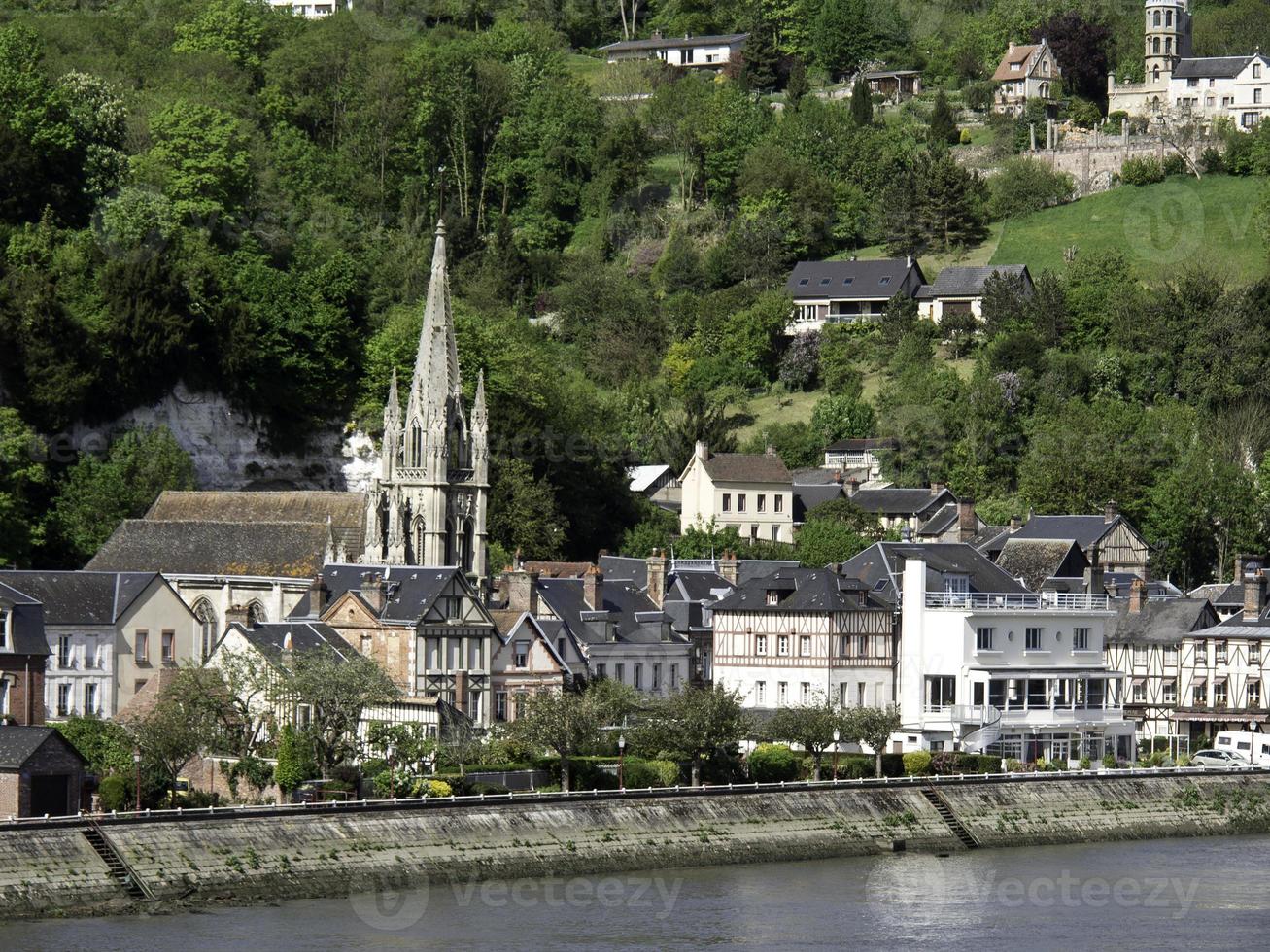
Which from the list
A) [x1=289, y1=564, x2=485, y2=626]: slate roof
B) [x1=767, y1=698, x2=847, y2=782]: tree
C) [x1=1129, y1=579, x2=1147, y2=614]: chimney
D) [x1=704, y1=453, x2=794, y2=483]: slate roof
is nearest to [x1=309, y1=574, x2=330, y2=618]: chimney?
[x1=289, y1=564, x2=485, y2=626]: slate roof

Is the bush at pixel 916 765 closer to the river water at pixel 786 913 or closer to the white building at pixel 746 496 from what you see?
the river water at pixel 786 913

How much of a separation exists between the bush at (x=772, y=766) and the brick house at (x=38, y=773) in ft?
60.2

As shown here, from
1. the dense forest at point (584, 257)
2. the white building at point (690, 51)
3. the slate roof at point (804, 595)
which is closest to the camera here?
the slate roof at point (804, 595)

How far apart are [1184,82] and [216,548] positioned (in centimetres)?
9701

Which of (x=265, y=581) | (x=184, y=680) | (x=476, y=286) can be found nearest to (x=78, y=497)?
(x=265, y=581)

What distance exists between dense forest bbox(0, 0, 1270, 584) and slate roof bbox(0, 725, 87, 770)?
28.1 metres

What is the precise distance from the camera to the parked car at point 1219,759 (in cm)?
7981

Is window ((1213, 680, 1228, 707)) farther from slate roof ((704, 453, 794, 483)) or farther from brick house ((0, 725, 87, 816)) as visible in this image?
brick house ((0, 725, 87, 816))

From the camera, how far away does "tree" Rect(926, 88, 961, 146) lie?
528 ft

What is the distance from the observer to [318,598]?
76.3 metres

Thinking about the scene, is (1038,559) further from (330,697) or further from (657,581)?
(330,697)

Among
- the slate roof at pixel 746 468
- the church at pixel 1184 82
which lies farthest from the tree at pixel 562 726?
the church at pixel 1184 82

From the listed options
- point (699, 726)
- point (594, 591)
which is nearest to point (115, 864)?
point (699, 726)

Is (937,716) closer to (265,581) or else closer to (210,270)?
(265,581)
